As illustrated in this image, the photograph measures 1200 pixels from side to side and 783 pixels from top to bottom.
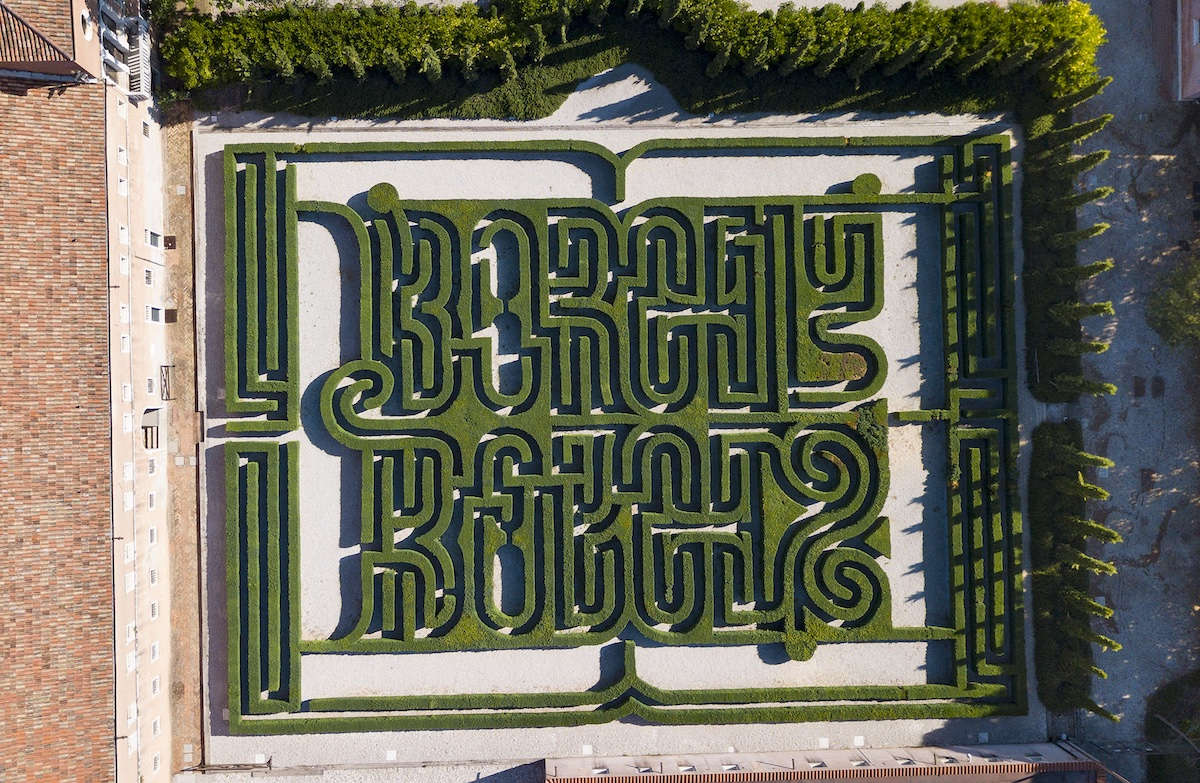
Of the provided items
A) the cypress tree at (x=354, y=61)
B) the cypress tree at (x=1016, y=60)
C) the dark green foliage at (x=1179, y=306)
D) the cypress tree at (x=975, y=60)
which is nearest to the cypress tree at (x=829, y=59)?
the cypress tree at (x=975, y=60)

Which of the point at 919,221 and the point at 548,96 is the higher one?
the point at 548,96

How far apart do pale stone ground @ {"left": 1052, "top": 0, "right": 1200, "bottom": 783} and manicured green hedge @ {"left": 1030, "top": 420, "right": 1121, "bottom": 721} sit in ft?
3.26

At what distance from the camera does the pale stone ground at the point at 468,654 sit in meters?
21.4

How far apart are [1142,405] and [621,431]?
55.0 feet

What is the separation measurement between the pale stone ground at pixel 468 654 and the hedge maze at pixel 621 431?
568 millimetres

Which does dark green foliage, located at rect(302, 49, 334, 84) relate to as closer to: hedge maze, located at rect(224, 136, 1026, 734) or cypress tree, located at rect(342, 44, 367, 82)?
cypress tree, located at rect(342, 44, 367, 82)

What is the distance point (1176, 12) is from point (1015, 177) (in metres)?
7.29

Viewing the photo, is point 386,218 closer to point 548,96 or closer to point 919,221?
point 548,96

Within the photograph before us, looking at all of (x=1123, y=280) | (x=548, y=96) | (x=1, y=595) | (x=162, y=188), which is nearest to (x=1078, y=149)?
(x=1123, y=280)

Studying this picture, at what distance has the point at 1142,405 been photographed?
869 inches

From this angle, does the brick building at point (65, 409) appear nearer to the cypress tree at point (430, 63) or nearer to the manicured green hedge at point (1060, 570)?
the cypress tree at point (430, 63)

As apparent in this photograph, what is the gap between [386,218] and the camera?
70.4 feet

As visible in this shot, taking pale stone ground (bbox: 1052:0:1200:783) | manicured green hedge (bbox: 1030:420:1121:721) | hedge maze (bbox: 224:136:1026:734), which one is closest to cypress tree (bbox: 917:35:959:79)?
hedge maze (bbox: 224:136:1026:734)

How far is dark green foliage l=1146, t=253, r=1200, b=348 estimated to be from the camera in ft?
65.9
